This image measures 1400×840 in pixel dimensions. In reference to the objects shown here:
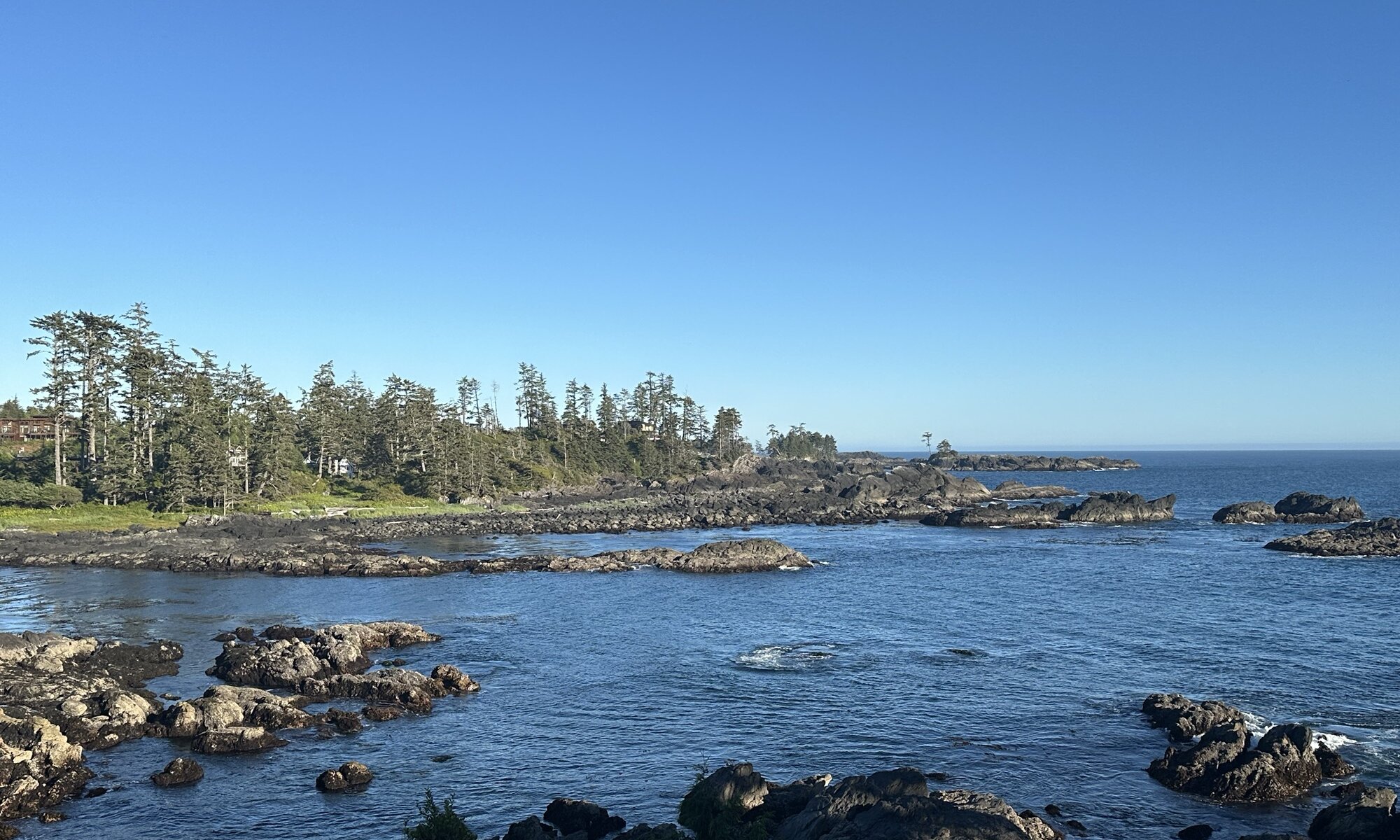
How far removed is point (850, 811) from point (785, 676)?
21.0 m

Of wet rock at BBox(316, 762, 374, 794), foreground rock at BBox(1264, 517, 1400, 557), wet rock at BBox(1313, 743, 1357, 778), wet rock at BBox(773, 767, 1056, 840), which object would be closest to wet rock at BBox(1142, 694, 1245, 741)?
wet rock at BBox(1313, 743, 1357, 778)

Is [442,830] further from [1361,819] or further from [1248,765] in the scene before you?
[1248,765]

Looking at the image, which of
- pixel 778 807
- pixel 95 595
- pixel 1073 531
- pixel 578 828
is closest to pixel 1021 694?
pixel 778 807

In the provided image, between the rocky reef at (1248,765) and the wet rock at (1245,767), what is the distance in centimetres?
2

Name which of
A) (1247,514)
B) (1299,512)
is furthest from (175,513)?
(1299,512)

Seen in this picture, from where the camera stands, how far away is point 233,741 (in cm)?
3325

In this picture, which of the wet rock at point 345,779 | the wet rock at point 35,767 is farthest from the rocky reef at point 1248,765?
the wet rock at point 35,767

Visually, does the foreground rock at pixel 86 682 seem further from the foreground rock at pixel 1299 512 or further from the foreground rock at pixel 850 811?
the foreground rock at pixel 1299 512

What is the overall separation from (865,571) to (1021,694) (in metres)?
39.9

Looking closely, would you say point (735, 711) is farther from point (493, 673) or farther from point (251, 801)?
point (251, 801)

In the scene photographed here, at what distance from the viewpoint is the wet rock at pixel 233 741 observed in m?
33.1

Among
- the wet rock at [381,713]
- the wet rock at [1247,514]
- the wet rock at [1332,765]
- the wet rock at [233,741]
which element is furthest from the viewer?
the wet rock at [1247,514]

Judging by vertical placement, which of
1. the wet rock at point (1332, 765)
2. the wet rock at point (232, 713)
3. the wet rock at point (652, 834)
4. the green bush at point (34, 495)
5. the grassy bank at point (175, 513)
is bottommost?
the wet rock at point (1332, 765)

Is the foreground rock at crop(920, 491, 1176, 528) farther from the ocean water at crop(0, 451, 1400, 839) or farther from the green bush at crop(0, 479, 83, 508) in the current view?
the green bush at crop(0, 479, 83, 508)
